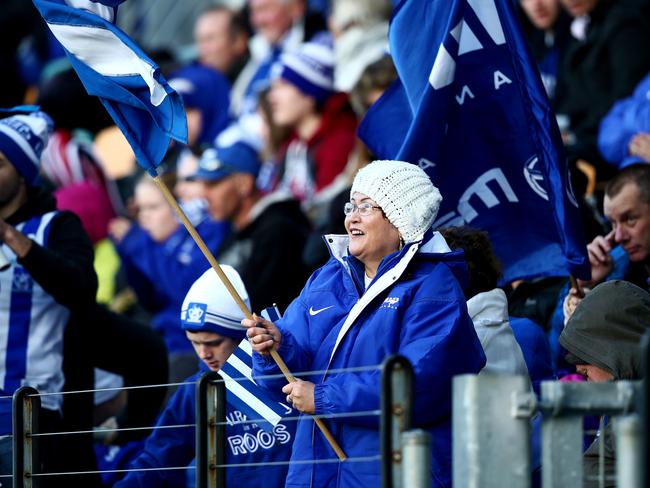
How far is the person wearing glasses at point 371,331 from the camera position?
6180 millimetres

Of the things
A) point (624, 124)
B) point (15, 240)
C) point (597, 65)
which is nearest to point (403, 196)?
point (15, 240)

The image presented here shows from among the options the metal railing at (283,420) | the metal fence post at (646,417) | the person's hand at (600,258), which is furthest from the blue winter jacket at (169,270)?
Result: the metal fence post at (646,417)

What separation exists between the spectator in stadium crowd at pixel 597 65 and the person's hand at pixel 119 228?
12.1 ft

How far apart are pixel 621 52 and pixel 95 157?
5.17 m

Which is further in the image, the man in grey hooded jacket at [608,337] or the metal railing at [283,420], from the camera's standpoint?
the man in grey hooded jacket at [608,337]

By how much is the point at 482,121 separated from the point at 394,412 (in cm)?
295

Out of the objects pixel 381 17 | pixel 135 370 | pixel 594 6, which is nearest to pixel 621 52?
pixel 594 6

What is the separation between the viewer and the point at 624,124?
9.66m

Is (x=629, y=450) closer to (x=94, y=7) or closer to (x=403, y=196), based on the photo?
(x=403, y=196)

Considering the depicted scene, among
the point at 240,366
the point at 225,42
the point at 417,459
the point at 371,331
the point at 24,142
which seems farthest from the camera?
the point at 225,42

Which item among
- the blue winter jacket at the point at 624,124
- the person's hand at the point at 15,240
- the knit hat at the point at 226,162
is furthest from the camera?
the knit hat at the point at 226,162

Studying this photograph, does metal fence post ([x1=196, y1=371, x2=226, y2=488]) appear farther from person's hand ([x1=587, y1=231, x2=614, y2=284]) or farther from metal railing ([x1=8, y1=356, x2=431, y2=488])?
person's hand ([x1=587, y1=231, x2=614, y2=284])

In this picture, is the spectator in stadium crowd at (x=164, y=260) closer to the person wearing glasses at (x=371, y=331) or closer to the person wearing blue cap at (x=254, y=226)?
the person wearing blue cap at (x=254, y=226)

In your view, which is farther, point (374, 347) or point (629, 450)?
point (374, 347)
